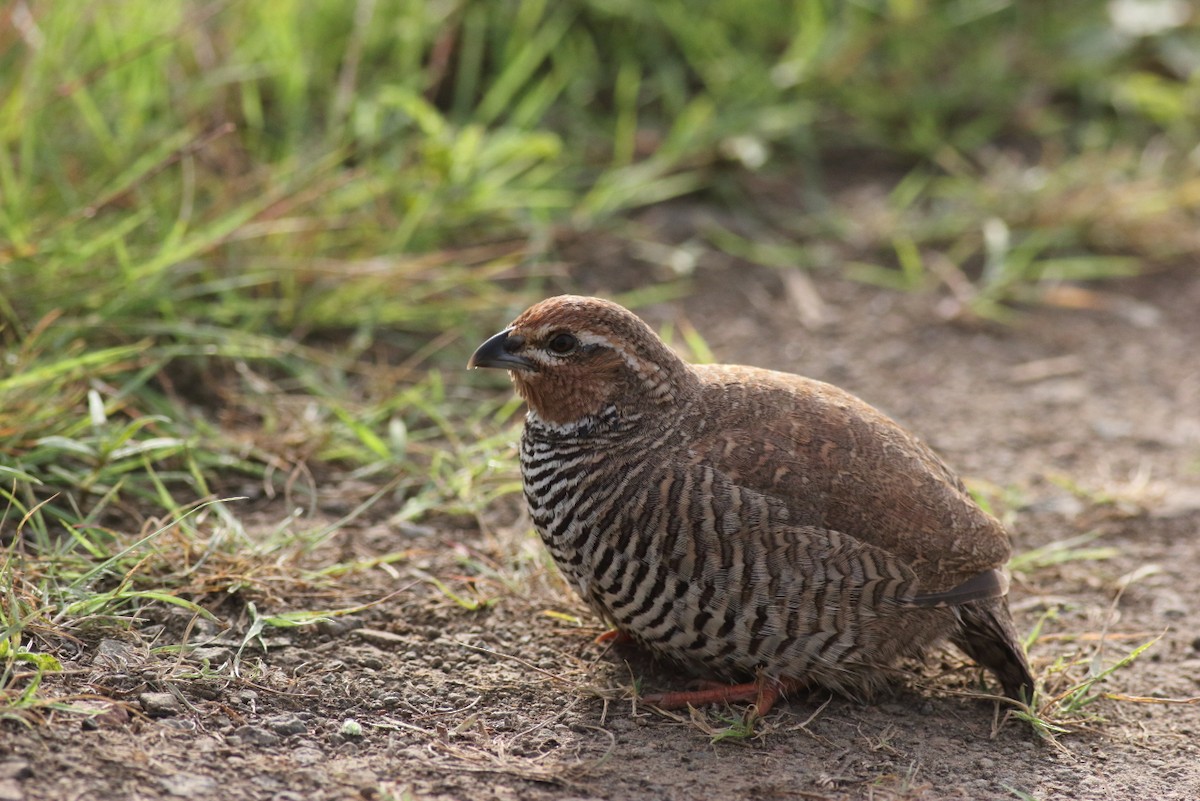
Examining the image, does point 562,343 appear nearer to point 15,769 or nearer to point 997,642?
point 997,642

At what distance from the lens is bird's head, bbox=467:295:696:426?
3.66 metres

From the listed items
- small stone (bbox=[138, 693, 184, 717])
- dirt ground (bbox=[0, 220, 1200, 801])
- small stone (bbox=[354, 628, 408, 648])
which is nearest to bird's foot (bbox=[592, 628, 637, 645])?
dirt ground (bbox=[0, 220, 1200, 801])

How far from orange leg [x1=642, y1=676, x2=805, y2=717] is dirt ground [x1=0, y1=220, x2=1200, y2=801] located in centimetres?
4

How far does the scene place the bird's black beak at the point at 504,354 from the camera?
368cm

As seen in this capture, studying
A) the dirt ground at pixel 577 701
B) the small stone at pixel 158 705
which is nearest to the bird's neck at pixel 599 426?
the dirt ground at pixel 577 701

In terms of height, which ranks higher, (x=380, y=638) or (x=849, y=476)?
(x=849, y=476)

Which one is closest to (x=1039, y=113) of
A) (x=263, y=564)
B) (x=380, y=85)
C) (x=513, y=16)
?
(x=513, y=16)

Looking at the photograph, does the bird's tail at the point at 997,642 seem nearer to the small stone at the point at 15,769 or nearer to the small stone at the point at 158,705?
the small stone at the point at 158,705

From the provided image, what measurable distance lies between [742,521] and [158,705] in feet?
4.78

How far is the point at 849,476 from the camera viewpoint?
3.54 m

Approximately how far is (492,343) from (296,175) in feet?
6.58

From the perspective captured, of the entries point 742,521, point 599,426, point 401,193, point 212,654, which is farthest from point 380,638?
point 401,193

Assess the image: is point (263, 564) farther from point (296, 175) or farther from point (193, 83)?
point (193, 83)

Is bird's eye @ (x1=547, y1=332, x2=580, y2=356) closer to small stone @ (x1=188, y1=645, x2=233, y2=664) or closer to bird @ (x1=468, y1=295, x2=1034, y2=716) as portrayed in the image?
bird @ (x1=468, y1=295, x2=1034, y2=716)
